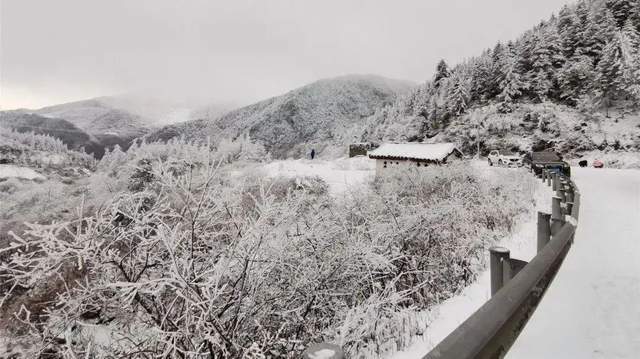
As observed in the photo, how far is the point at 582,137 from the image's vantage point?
47375mm

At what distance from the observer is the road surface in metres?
2.64

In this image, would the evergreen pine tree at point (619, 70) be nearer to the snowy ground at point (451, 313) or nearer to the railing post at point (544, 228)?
the railing post at point (544, 228)

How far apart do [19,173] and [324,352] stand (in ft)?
338

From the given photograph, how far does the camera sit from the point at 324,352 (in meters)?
1.20

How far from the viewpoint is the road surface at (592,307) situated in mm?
2637

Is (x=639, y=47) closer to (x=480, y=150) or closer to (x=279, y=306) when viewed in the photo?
(x=480, y=150)

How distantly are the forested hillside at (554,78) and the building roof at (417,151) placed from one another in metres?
24.6

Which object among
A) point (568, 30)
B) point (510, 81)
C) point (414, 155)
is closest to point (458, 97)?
point (510, 81)

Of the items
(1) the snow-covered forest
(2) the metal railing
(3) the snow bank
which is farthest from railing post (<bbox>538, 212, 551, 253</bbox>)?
(3) the snow bank

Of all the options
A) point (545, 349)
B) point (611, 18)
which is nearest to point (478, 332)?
point (545, 349)

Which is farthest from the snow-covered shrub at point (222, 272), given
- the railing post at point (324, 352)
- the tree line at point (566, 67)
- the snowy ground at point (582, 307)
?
the tree line at point (566, 67)

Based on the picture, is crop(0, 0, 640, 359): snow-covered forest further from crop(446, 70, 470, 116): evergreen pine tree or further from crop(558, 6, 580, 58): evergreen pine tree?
crop(446, 70, 470, 116): evergreen pine tree

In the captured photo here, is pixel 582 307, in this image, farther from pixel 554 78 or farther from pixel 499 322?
pixel 554 78

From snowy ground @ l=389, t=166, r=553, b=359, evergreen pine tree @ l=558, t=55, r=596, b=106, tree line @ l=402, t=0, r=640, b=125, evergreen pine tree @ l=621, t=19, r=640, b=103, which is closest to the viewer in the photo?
snowy ground @ l=389, t=166, r=553, b=359
